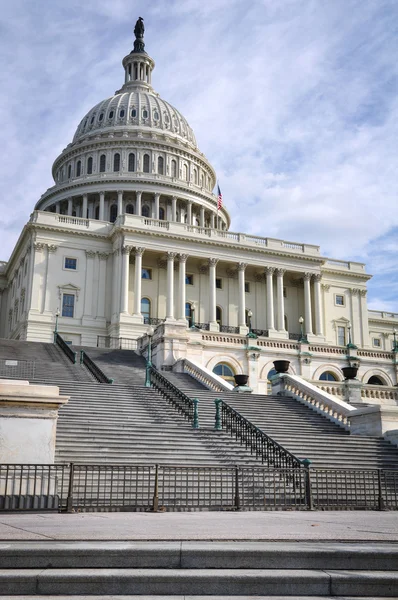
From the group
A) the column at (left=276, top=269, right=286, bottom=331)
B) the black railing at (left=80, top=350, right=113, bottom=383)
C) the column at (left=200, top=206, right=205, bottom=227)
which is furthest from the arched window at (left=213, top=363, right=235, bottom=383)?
the column at (left=200, top=206, right=205, bottom=227)

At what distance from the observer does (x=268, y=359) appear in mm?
44000

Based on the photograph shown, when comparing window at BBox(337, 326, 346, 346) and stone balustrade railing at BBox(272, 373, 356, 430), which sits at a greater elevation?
window at BBox(337, 326, 346, 346)

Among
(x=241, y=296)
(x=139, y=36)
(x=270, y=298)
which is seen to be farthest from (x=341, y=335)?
(x=139, y=36)

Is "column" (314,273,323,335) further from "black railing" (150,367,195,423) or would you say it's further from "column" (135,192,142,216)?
"black railing" (150,367,195,423)

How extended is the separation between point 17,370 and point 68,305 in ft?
111

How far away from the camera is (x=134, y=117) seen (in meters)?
105

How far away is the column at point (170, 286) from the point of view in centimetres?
6788

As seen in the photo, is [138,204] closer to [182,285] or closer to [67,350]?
[182,285]

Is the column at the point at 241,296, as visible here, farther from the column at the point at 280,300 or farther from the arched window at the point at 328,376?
the arched window at the point at 328,376

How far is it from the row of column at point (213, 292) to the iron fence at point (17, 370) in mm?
30625

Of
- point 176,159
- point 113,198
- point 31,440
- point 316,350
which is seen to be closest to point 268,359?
point 316,350

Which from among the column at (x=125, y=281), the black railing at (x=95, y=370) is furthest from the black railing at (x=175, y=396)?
the column at (x=125, y=281)

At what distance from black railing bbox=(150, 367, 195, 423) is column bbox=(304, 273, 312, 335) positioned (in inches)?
1737

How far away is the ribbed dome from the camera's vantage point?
10369cm
